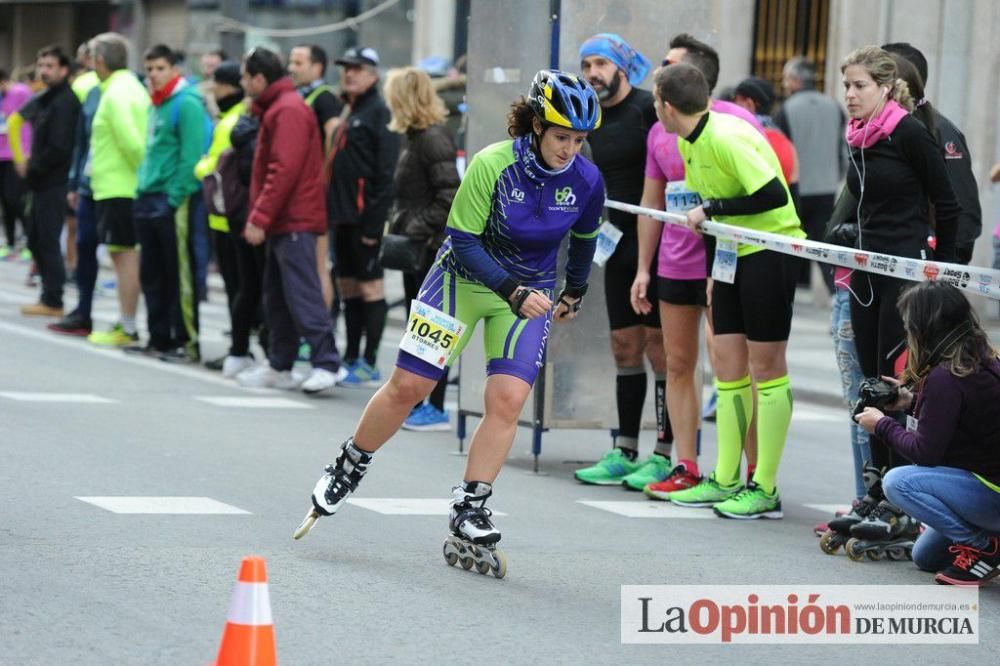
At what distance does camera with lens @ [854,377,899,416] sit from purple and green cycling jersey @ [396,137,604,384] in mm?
1191

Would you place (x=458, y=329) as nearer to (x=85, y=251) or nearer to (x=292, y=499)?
(x=292, y=499)

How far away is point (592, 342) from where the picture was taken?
32.2 feet

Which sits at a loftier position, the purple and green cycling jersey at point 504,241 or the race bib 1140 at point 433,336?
the purple and green cycling jersey at point 504,241

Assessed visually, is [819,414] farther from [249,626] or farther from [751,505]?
[249,626]

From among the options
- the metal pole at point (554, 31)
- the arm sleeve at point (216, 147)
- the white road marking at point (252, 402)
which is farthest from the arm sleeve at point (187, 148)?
the metal pole at point (554, 31)

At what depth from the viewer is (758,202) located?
26.6 ft

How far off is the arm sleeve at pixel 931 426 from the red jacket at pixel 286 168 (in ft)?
18.8

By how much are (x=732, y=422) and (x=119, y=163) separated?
695 cm

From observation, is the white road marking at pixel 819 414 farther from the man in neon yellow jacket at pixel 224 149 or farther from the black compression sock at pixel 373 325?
the man in neon yellow jacket at pixel 224 149

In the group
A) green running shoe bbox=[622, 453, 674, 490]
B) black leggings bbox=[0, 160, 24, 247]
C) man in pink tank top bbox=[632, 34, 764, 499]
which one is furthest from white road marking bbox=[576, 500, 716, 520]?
black leggings bbox=[0, 160, 24, 247]

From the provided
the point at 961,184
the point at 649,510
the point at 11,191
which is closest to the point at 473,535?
the point at 649,510

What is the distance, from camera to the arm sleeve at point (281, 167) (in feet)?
38.7

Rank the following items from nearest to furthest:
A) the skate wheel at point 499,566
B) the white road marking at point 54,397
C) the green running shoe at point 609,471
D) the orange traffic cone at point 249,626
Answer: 1. the orange traffic cone at point 249,626
2. the skate wheel at point 499,566
3. the green running shoe at point 609,471
4. the white road marking at point 54,397

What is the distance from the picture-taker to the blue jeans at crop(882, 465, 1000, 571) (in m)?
6.81
